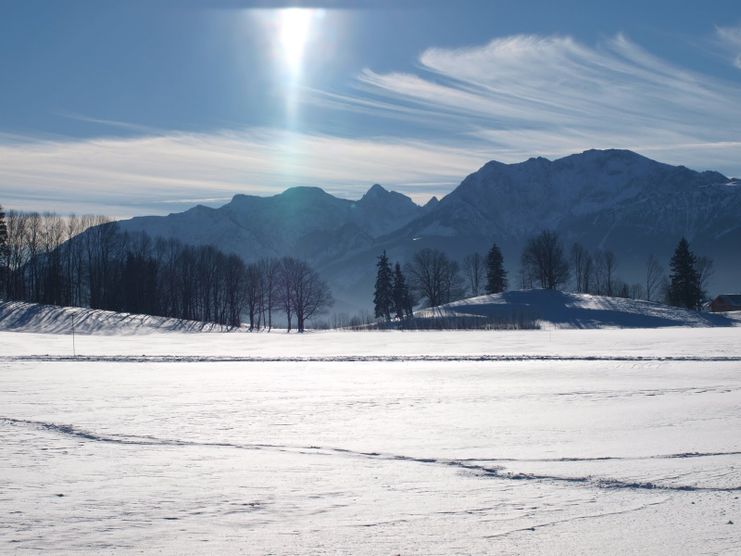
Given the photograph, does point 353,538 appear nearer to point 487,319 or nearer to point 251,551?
point 251,551

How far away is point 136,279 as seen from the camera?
97438mm

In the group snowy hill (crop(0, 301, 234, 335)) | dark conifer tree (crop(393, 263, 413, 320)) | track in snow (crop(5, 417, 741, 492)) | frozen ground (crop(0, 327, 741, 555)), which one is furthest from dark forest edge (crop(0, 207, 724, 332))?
track in snow (crop(5, 417, 741, 492))

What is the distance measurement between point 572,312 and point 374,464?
75.8m

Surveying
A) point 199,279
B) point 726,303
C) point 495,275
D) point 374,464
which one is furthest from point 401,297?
point 374,464

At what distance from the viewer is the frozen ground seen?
9062 millimetres

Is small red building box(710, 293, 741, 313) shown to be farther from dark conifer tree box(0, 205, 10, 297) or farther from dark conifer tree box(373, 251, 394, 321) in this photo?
dark conifer tree box(0, 205, 10, 297)

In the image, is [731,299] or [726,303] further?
[731,299]

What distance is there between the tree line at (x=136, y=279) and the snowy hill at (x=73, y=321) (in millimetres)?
13941

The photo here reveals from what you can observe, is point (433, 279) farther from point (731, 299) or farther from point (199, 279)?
point (731, 299)

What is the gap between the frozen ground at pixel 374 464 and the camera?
9062 mm

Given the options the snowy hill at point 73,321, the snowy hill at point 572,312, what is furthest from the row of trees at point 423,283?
the snowy hill at point 73,321

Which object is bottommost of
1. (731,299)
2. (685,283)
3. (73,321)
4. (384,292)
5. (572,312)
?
(572,312)

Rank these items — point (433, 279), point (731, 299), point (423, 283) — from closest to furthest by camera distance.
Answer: point (423, 283), point (433, 279), point (731, 299)

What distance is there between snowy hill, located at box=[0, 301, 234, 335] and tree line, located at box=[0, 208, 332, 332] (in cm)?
1394
